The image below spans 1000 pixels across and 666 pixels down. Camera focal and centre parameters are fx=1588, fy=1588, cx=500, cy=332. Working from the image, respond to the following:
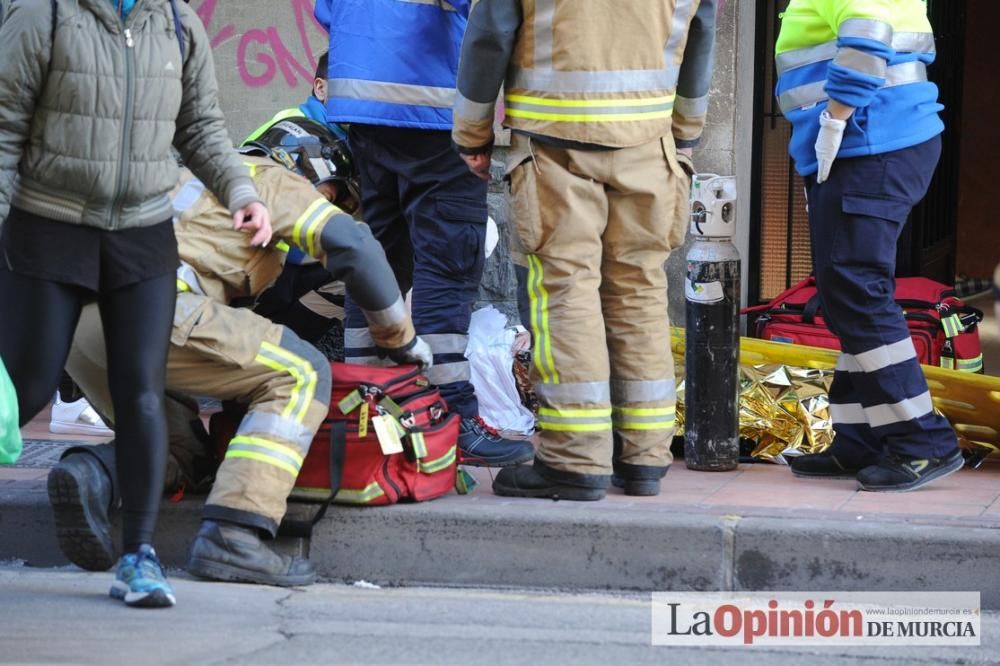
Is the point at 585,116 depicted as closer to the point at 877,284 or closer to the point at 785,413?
the point at 877,284

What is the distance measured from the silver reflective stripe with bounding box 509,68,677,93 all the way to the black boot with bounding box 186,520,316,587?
160 cm

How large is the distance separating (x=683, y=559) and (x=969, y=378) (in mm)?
1588

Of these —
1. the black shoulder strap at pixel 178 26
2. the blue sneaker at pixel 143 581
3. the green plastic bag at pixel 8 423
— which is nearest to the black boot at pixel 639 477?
the blue sneaker at pixel 143 581


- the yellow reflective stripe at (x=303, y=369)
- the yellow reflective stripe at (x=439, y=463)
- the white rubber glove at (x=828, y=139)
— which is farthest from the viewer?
the white rubber glove at (x=828, y=139)

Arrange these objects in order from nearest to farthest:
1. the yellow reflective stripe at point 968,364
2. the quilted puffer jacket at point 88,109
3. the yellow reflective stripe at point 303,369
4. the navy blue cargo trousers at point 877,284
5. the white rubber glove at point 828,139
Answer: the quilted puffer jacket at point 88,109 < the yellow reflective stripe at point 303,369 < the white rubber glove at point 828,139 < the navy blue cargo trousers at point 877,284 < the yellow reflective stripe at point 968,364

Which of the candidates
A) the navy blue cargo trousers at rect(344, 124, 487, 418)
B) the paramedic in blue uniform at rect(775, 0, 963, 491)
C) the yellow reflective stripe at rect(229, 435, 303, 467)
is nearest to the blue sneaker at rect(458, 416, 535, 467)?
the navy blue cargo trousers at rect(344, 124, 487, 418)

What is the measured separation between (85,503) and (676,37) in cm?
227

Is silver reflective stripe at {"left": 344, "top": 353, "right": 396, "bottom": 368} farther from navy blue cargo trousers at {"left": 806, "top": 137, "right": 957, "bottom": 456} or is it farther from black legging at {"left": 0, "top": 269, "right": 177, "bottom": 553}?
navy blue cargo trousers at {"left": 806, "top": 137, "right": 957, "bottom": 456}

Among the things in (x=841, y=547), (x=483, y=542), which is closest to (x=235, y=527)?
(x=483, y=542)

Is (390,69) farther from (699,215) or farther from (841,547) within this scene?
(841,547)

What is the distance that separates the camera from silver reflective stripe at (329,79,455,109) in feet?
18.2

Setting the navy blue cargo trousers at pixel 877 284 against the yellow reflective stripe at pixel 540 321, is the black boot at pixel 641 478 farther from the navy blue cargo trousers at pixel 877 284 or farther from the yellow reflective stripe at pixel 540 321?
the navy blue cargo trousers at pixel 877 284

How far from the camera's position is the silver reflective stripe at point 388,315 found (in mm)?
4848

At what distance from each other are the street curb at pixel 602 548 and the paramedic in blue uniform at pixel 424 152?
80cm
